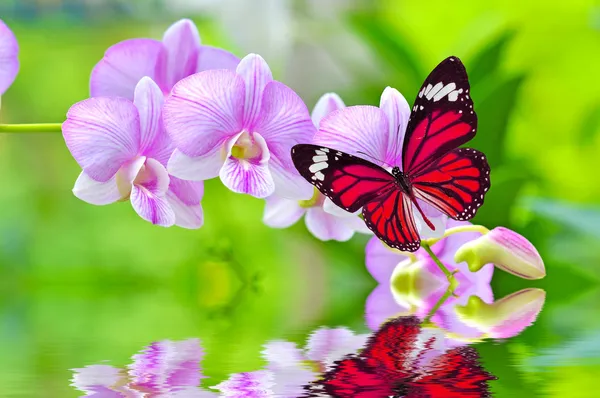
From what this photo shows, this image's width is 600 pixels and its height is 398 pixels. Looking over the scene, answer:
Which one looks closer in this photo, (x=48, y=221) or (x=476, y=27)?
(x=476, y=27)

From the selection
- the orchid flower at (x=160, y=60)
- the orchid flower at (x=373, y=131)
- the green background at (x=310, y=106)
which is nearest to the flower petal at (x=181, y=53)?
the orchid flower at (x=160, y=60)

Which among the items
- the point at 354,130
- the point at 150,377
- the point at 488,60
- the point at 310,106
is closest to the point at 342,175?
the point at 354,130

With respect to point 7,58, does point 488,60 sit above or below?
above

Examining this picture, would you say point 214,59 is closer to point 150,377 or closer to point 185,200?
point 185,200

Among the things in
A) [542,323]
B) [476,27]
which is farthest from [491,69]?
[542,323]

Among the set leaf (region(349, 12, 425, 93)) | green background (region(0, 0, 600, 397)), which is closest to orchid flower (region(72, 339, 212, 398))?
green background (region(0, 0, 600, 397))

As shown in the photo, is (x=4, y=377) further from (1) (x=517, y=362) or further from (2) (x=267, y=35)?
(2) (x=267, y=35)

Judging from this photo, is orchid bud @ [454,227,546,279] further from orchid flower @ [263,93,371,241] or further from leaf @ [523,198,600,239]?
leaf @ [523,198,600,239]
